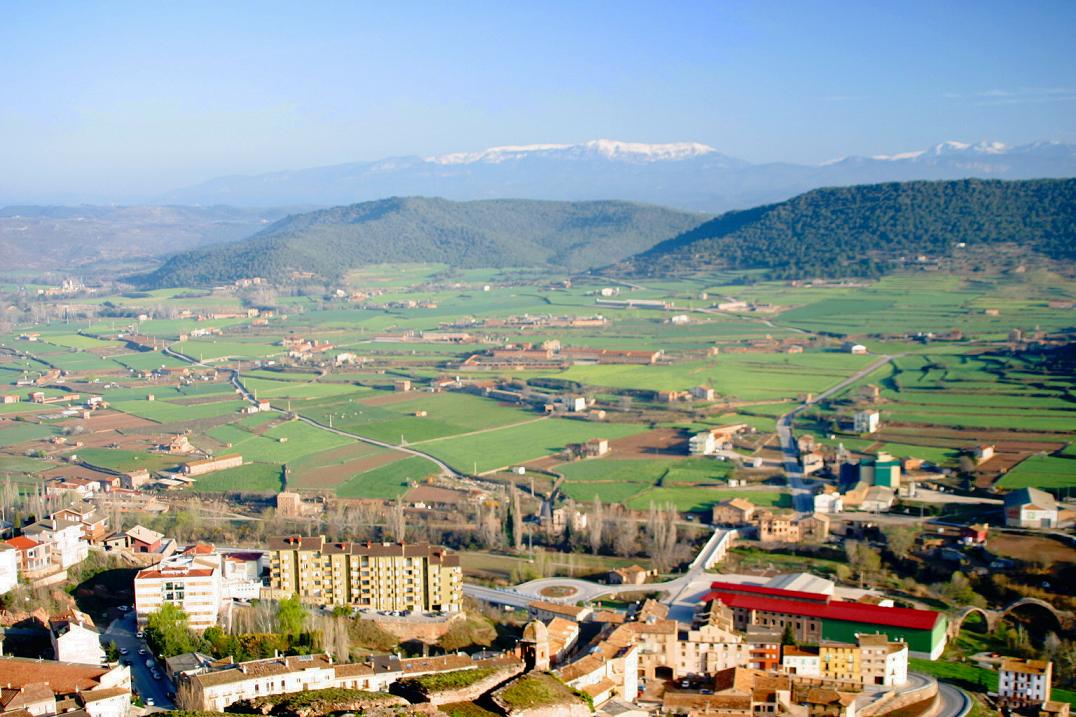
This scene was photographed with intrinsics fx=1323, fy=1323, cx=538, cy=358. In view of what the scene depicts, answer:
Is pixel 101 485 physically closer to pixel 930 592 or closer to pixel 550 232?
pixel 930 592

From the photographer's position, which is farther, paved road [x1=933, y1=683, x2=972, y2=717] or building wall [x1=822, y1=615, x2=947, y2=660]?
building wall [x1=822, y1=615, x2=947, y2=660]

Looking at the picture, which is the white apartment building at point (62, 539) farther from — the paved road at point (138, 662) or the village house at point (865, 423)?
the village house at point (865, 423)

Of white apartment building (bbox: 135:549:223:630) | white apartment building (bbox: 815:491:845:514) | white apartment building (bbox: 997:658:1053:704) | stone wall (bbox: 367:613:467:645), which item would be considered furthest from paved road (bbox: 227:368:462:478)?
white apartment building (bbox: 997:658:1053:704)

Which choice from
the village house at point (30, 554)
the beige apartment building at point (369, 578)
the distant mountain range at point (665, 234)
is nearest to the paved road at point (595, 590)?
the beige apartment building at point (369, 578)

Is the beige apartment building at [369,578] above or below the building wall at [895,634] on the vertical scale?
above

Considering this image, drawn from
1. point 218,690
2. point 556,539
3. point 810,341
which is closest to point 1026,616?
point 556,539

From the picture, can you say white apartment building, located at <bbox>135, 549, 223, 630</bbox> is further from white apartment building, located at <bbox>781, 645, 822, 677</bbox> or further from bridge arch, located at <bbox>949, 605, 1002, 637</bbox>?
bridge arch, located at <bbox>949, 605, 1002, 637</bbox>
